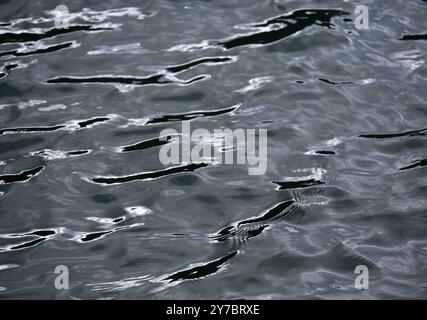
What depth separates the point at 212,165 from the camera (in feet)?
13.8

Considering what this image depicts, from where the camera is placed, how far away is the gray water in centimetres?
341

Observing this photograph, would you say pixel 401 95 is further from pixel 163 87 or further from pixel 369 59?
pixel 163 87

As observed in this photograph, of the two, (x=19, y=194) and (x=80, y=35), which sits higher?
(x=80, y=35)

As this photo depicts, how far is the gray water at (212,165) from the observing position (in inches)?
134

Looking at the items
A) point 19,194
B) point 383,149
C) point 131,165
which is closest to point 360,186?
point 383,149

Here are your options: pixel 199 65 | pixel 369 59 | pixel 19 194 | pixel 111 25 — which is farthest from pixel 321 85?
pixel 19 194

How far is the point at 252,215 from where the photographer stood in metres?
3.78

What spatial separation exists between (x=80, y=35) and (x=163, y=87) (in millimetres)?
1183

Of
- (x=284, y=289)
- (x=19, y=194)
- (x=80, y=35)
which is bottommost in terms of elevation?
(x=284, y=289)

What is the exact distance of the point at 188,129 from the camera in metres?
4.50

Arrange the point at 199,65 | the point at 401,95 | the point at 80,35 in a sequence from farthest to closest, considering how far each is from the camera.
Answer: the point at 80,35, the point at 199,65, the point at 401,95

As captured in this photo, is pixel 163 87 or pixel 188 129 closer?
pixel 188 129
